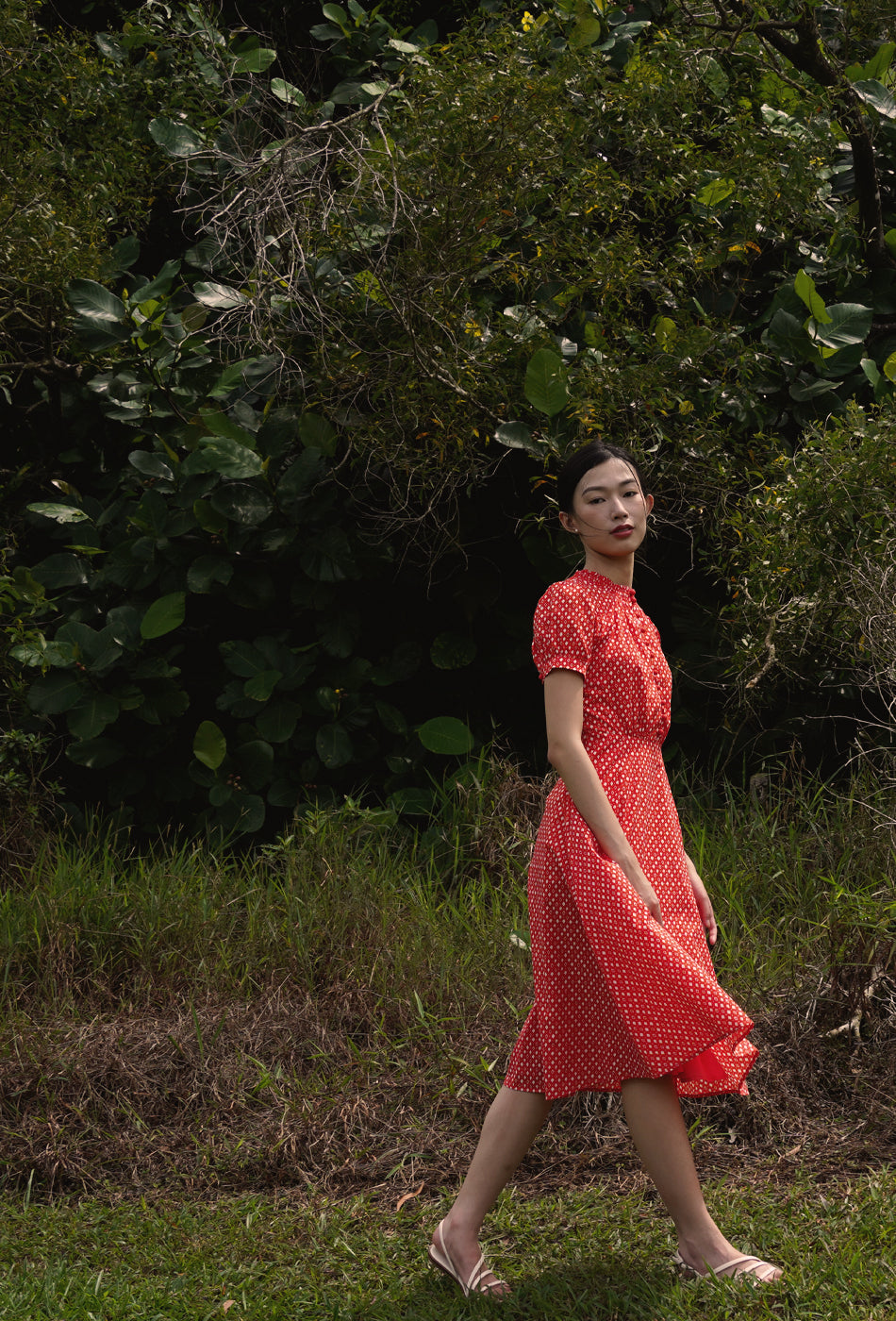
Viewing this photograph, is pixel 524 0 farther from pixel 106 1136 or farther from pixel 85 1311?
pixel 85 1311

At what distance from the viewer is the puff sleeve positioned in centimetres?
272

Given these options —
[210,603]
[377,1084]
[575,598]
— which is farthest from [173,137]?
[377,1084]

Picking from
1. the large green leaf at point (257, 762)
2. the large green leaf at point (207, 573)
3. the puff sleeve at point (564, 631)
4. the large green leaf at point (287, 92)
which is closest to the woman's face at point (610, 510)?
the puff sleeve at point (564, 631)

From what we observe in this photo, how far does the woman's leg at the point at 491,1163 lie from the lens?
2.76 m

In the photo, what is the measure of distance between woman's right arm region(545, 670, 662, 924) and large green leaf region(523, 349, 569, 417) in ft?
7.37

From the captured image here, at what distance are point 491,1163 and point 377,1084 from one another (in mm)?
1088

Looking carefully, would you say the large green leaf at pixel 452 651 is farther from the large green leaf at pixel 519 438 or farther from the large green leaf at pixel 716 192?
the large green leaf at pixel 716 192

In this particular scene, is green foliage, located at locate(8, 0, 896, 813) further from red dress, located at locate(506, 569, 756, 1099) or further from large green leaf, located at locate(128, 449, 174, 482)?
red dress, located at locate(506, 569, 756, 1099)

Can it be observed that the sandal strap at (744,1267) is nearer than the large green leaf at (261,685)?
Yes

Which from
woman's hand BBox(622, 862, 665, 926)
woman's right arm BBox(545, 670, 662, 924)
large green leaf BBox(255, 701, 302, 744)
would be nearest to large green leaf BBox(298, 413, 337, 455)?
large green leaf BBox(255, 701, 302, 744)

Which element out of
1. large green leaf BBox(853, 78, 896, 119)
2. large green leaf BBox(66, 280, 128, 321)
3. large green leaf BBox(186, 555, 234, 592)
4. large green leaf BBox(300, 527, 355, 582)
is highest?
large green leaf BBox(853, 78, 896, 119)

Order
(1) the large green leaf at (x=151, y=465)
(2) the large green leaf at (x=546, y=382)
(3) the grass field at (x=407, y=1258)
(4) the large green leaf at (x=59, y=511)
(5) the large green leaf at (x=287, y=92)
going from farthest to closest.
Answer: (5) the large green leaf at (x=287, y=92) < (4) the large green leaf at (x=59, y=511) < (1) the large green leaf at (x=151, y=465) < (2) the large green leaf at (x=546, y=382) < (3) the grass field at (x=407, y=1258)

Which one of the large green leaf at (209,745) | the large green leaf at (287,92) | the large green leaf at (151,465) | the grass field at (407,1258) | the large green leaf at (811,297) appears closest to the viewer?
the grass field at (407,1258)

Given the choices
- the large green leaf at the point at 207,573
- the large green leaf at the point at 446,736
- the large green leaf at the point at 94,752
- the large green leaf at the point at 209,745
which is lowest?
the large green leaf at the point at 94,752
